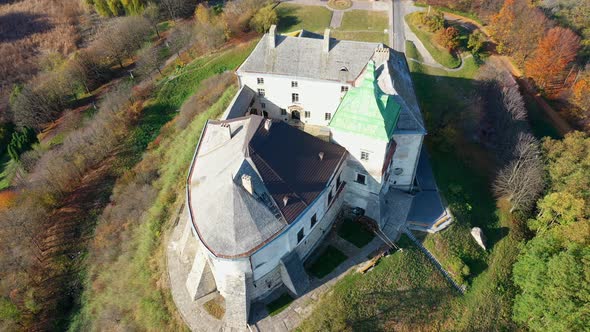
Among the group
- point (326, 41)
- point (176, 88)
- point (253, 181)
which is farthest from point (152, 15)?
point (253, 181)

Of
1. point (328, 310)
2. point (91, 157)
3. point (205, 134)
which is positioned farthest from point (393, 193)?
point (91, 157)

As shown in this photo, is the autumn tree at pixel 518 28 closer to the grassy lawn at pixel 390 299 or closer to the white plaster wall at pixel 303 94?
the white plaster wall at pixel 303 94

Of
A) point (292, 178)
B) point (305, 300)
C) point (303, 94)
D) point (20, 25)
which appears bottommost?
point (305, 300)

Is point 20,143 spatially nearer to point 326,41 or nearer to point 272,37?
point 272,37

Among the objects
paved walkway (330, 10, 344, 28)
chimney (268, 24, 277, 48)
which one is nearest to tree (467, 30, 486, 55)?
paved walkway (330, 10, 344, 28)

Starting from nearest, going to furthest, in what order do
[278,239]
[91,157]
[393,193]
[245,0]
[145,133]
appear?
[278,239], [393,193], [91,157], [145,133], [245,0]

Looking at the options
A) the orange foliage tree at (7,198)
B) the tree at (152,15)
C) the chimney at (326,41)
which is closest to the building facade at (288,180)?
the chimney at (326,41)

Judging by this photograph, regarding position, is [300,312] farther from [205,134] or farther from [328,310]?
[205,134]
